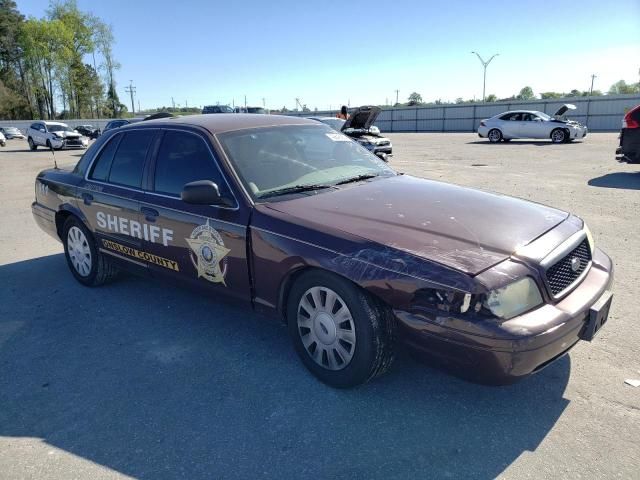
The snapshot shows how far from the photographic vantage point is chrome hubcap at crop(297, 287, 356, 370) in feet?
9.45

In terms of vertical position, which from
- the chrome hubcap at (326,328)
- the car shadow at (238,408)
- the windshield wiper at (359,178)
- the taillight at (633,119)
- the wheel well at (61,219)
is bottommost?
the car shadow at (238,408)

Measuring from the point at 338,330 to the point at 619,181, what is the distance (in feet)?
33.4

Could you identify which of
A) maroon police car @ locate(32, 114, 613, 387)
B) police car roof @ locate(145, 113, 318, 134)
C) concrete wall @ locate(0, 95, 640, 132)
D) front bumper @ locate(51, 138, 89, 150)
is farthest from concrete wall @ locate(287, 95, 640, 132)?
maroon police car @ locate(32, 114, 613, 387)

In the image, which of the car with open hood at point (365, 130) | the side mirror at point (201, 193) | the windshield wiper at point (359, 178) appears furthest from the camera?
the car with open hood at point (365, 130)

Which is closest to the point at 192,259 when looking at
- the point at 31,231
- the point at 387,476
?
the point at 387,476

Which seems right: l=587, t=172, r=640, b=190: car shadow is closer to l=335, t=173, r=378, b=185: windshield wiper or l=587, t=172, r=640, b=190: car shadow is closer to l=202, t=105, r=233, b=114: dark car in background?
l=335, t=173, r=378, b=185: windshield wiper

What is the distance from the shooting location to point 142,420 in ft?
9.23

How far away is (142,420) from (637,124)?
1115 centimetres

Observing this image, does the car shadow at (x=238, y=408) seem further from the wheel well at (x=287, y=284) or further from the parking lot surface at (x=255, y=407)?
the wheel well at (x=287, y=284)

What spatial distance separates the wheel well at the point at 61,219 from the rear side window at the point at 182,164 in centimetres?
166

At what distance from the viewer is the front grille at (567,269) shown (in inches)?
108

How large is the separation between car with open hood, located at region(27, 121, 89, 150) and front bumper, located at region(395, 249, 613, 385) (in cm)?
2873

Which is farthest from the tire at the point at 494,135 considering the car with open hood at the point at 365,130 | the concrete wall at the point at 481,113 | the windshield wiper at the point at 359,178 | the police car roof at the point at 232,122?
the windshield wiper at the point at 359,178

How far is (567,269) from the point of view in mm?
2893
